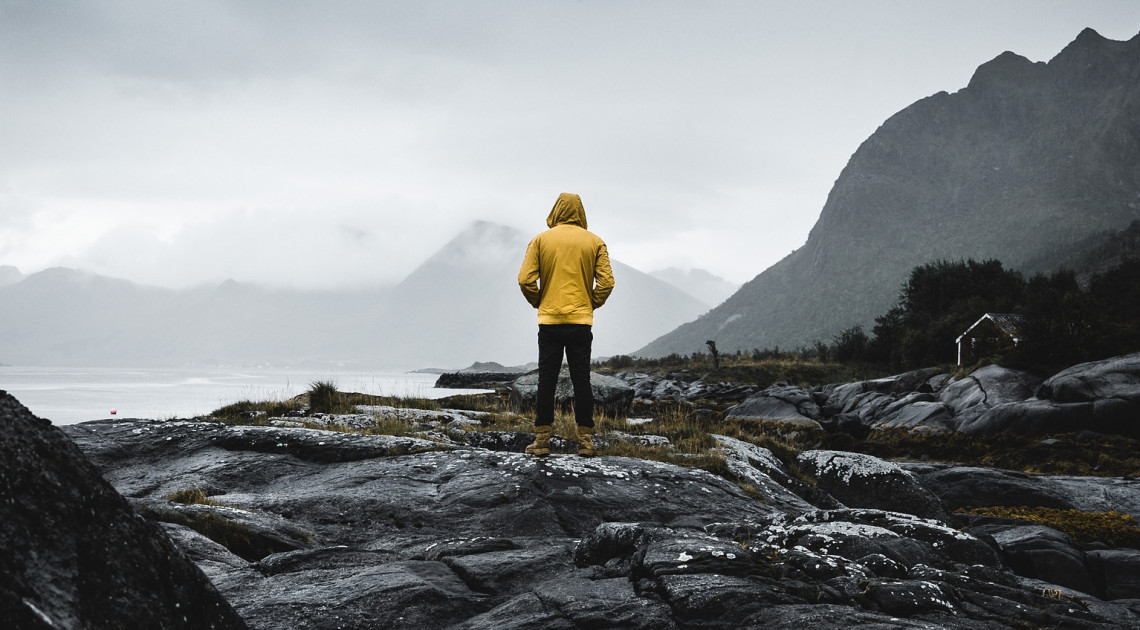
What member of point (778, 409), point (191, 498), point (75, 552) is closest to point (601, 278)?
point (191, 498)

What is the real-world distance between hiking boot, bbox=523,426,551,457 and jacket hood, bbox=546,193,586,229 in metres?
2.77

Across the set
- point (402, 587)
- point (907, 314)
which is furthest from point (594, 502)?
point (907, 314)

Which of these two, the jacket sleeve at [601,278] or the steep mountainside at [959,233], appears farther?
the steep mountainside at [959,233]

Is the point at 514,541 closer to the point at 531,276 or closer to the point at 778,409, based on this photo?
the point at 531,276

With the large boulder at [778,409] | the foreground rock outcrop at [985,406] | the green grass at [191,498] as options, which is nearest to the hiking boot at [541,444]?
the green grass at [191,498]

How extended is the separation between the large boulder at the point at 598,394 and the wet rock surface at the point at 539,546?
29.4 ft

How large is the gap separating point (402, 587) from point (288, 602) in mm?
635

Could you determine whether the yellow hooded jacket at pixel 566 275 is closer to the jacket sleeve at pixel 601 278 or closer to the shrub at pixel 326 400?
Answer: the jacket sleeve at pixel 601 278

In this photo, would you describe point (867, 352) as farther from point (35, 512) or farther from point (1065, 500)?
point (35, 512)

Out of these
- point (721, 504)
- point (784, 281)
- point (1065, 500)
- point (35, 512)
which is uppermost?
point (784, 281)

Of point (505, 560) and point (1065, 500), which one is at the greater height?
point (505, 560)

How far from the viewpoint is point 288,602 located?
3.72 metres

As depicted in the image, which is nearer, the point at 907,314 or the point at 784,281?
the point at 907,314

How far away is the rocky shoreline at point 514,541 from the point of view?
7.53 feet
